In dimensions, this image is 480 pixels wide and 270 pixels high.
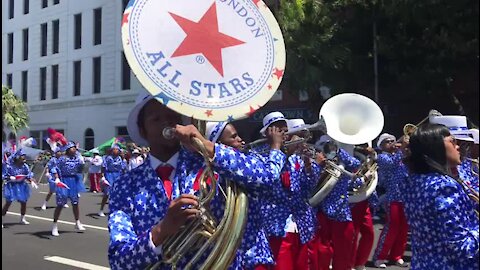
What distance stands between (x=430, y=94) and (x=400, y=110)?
2414 mm

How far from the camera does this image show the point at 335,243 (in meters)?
5.84

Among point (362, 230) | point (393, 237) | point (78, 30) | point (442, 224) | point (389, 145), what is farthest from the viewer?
point (78, 30)

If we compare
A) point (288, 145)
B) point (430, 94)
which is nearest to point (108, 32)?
point (430, 94)

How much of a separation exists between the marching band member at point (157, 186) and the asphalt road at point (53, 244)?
5165mm

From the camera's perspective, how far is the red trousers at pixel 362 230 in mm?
6605

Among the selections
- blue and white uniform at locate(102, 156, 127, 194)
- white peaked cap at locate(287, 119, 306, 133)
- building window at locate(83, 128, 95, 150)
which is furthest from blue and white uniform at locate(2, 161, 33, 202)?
building window at locate(83, 128, 95, 150)

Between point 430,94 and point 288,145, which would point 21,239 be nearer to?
point 288,145

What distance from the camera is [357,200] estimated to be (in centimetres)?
659

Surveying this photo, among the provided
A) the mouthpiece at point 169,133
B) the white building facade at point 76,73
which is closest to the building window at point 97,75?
the white building facade at point 76,73

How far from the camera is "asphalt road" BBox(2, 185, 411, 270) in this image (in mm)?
7359

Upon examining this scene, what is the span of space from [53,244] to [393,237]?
16.9ft

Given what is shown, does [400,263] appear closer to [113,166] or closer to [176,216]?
[176,216]

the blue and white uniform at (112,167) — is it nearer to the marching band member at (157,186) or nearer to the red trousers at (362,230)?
the red trousers at (362,230)

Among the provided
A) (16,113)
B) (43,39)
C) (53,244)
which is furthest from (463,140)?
(16,113)
